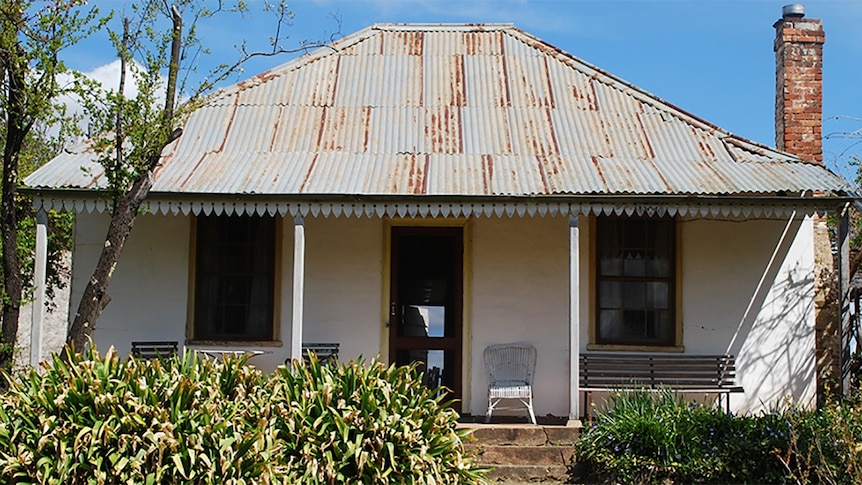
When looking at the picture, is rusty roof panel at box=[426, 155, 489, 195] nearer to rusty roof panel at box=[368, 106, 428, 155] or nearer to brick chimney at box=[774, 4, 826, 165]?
rusty roof panel at box=[368, 106, 428, 155]

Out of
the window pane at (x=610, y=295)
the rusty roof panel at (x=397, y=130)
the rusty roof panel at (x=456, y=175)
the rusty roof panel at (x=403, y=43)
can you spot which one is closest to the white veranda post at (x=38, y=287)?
the rusty roof panel at (x=397, y=130)

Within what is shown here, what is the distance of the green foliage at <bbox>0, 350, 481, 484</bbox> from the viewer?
20.7 feet

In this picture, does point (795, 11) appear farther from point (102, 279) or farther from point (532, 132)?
point (102, 279)

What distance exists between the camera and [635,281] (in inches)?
413

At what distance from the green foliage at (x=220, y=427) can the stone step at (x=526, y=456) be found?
148 centimetres

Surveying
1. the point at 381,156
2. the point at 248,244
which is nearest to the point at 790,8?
the point at 381,156

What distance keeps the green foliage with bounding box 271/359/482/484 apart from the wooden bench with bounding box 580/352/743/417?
3.11m

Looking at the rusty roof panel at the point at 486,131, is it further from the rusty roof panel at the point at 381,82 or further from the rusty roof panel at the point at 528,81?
the rusty roof panel at the point at 381,82

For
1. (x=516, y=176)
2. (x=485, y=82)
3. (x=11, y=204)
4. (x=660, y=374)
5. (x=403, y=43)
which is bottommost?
(x=660, y=374)

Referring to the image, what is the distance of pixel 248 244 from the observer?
421 inches

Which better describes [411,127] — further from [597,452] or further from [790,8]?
[790,8]

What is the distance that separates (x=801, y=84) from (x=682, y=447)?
230 inches

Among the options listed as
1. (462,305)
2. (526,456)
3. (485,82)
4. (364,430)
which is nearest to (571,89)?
(485,82)

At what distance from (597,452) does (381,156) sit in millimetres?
4024
